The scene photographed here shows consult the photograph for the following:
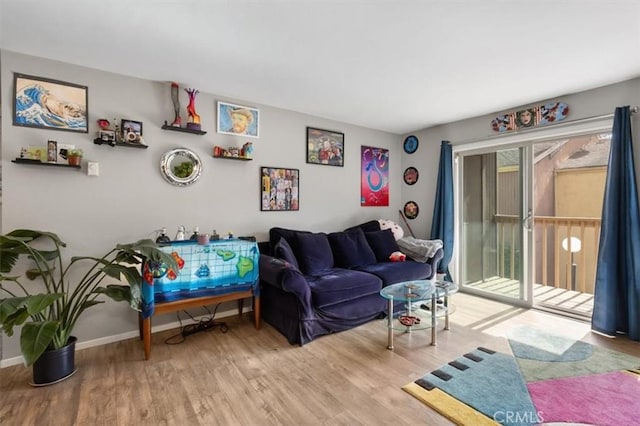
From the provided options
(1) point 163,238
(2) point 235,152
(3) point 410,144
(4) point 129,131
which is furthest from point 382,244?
(4) point 129,131

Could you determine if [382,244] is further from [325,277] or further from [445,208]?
[325,277]

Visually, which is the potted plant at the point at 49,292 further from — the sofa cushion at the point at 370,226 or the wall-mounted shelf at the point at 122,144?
the sofa cushion at the point at 370,226

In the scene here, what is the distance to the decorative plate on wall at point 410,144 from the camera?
462cm

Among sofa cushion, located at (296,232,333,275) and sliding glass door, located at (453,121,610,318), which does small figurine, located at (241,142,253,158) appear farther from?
sliding glass door, located at (453,121,610,318)

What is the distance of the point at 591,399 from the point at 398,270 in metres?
1.75

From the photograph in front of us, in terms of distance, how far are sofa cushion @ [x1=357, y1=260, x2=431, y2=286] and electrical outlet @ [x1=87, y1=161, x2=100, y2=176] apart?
8.75 feet

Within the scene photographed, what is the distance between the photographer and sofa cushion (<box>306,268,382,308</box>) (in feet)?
8.56

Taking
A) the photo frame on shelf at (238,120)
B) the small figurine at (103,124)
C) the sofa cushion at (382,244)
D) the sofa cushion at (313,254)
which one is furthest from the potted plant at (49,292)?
the sofa cushion at (382,244)

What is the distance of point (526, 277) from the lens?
351 cm

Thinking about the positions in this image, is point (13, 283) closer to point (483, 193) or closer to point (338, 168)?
point (338, 168)

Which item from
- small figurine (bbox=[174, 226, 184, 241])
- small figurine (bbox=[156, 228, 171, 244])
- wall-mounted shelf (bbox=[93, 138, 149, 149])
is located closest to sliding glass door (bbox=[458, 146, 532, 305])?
small figurine (bbox=[174, 226, 184, 241])

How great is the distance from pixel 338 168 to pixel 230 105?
161cm

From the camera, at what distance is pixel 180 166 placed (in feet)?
9.41

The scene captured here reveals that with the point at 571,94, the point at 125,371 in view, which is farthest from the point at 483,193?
the point at 125,371
